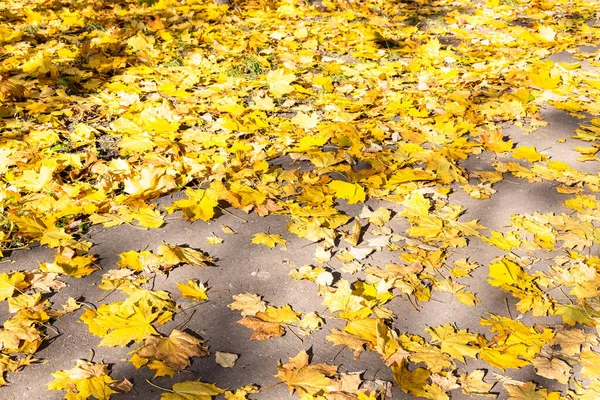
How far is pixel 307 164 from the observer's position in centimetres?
301

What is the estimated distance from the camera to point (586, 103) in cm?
375

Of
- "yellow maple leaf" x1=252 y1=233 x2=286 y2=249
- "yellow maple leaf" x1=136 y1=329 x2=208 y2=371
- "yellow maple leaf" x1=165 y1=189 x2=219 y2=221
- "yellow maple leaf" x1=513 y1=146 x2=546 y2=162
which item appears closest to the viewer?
"yellow maple leaf" x1=136 y1=329 x2=208 y2=371

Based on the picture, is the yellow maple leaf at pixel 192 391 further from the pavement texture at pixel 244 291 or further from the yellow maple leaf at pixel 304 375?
the yellow maple leaf at pixel 304 375

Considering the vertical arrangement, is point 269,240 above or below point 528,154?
above

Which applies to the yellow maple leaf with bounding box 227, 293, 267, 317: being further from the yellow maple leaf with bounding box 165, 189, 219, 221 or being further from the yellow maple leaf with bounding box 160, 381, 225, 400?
the yellow maple leaf with bounding box 165, 189, 219, 221

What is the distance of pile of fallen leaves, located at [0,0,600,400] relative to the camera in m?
1.95

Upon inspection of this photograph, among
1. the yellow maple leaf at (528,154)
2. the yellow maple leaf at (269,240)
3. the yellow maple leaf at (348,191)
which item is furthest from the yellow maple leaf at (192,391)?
the yellow maple leaf at (528,154)

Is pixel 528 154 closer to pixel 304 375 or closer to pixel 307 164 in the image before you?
pixel 307 164

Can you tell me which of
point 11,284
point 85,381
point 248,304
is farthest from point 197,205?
point 85,381

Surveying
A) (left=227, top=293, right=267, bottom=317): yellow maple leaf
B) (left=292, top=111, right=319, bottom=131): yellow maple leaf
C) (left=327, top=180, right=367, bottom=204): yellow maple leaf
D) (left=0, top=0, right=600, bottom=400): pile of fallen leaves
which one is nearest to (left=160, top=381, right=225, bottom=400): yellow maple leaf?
(left=0, top=0, right=600, bottom=400): pile of fallen leaves

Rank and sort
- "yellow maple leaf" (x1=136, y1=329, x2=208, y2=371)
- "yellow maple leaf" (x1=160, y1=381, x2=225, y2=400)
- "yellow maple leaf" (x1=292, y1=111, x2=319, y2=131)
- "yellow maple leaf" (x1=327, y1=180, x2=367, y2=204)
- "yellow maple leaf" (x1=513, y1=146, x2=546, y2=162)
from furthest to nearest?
1. "yellow maple leaf" (x1=292, y1=111, x2=319, y2=131)
2. "yellow maple leaf" (x1=513, y1=146, x2=546, y2=162)
3. "yellow maple leaf" (x1=327, y1=180, x2=367, y2=204)
4. "yellow maple leaf" (x1=136, y1=329, x2=208, y2=371)
5. "yellow maple leaf" (x1=160, y1=381, x2=225, y2=400)

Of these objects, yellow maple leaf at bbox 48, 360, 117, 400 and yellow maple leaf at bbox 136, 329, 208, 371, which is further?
yellow maple leaf at bbox 136, 329, 208, 371

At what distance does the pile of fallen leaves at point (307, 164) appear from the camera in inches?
76.8

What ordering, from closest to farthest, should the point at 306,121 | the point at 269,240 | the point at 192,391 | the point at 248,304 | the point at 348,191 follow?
the point at 192,391, the point at 248,304, the point at 269,240, the point at 348,191, the point at 306,121
